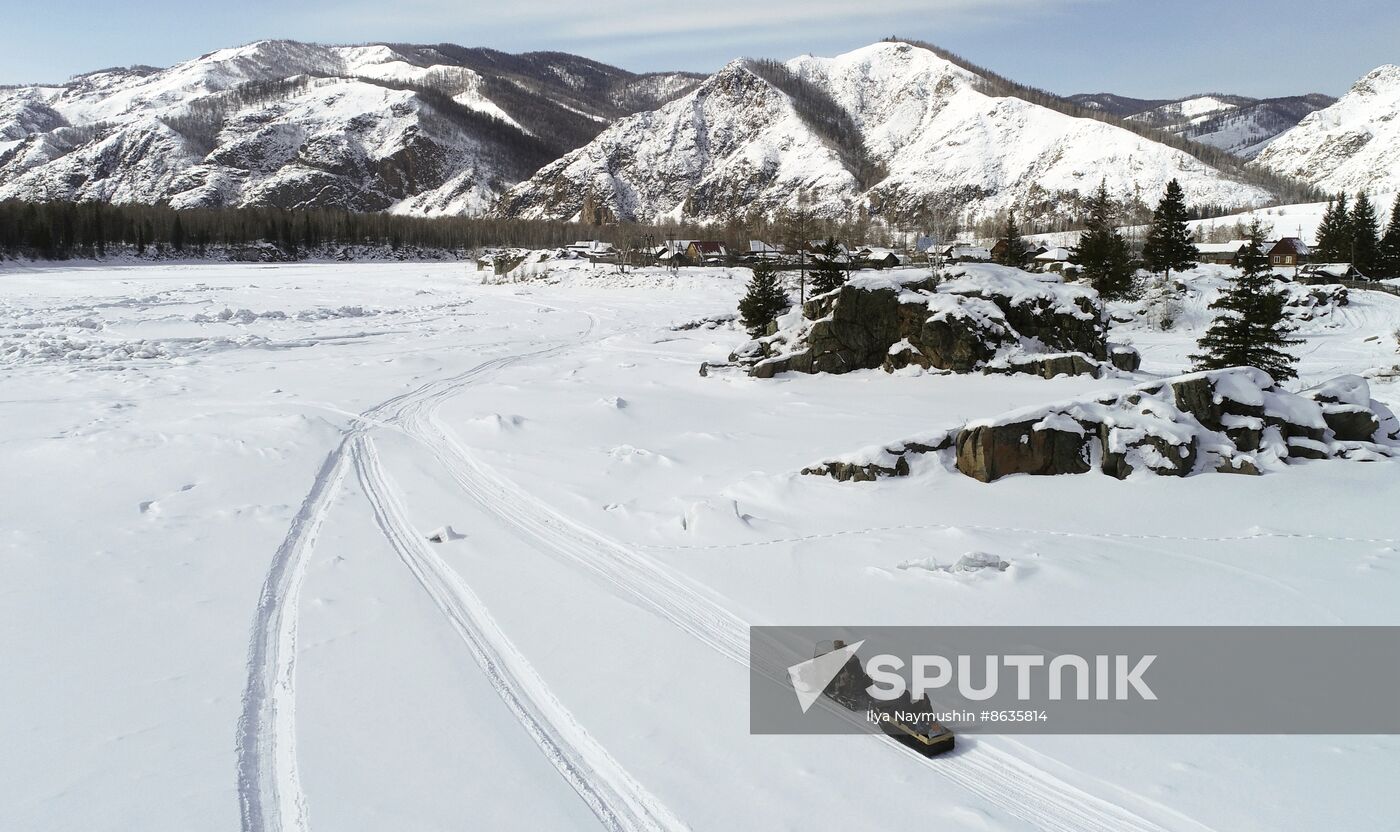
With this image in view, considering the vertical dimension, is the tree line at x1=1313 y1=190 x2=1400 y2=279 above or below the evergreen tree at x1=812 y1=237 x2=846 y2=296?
above

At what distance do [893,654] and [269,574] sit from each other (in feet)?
28.5

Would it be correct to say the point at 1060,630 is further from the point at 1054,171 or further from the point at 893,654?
the point at 1054,171

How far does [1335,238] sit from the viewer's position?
59.2 m

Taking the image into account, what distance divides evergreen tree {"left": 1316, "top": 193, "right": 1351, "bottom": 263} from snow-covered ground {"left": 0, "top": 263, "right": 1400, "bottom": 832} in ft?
166

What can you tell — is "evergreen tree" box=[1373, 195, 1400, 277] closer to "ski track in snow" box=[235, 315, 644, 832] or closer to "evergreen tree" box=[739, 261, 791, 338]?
"evergreen tree" box=[739, 261, 791, 338]

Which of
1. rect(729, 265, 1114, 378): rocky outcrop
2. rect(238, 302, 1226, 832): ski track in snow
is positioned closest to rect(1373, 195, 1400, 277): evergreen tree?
rect(729, 265, 1114, 378): rocky outcrop

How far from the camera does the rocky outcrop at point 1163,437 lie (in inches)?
524

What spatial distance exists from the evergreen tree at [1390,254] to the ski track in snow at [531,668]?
6166cm

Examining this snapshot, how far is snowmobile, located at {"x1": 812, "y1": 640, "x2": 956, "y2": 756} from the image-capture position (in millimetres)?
6586

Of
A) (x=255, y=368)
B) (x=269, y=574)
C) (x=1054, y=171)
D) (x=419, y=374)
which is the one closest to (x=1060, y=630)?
(x=269, y=574)

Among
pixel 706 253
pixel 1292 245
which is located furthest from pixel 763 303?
pixel 706 253

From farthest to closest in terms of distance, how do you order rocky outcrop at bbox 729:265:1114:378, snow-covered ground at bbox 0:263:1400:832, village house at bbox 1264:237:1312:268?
village house at bbox 1264:237:1312:268, rocky outcrop at bbox 729:265:1114:378, snow-covered ground at bbox 0:263:1400:832

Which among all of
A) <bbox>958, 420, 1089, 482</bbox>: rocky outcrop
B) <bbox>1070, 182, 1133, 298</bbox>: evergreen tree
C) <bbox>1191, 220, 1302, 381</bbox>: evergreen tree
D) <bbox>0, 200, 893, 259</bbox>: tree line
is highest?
<bbox>0, 200, 893, 259</bbox>: tree line

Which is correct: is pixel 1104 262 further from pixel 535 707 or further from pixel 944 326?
pixel 535 707
